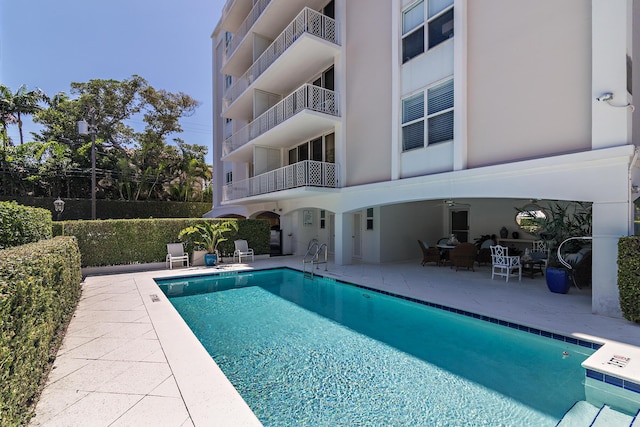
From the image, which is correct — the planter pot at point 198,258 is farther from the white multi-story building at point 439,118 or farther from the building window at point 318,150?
the building window at point 318,150

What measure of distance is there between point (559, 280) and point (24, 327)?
36.1 ft

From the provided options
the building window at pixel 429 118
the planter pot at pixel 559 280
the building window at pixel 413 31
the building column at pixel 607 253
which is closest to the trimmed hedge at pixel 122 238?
the building window at pixel 429 118

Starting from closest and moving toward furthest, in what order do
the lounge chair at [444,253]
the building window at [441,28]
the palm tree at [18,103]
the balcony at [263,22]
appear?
the building window at [441,28]
the lounge chair at [444,253]
the balcony at [263,22]
the palm tree at [18,103]

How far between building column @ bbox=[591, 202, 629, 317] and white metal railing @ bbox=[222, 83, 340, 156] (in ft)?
32.7

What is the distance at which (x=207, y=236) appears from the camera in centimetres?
1475

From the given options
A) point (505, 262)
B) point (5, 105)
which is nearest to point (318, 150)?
point (505, 262)

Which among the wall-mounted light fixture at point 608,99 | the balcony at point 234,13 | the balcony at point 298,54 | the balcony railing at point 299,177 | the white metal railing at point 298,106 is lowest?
the balcony railing at point 299,177

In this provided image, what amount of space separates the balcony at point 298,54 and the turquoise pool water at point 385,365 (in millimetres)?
10754

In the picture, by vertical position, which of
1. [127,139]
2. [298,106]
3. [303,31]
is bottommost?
[298,106]

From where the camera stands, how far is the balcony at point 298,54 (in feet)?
43.4

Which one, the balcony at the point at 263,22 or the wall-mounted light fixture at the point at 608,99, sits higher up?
the balcony at the point at 263,22

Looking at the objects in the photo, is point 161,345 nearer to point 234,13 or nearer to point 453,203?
point 453,203

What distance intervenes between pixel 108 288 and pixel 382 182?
981 centimetres

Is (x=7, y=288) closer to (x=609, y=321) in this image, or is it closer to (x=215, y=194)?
(x=609, y=321)
